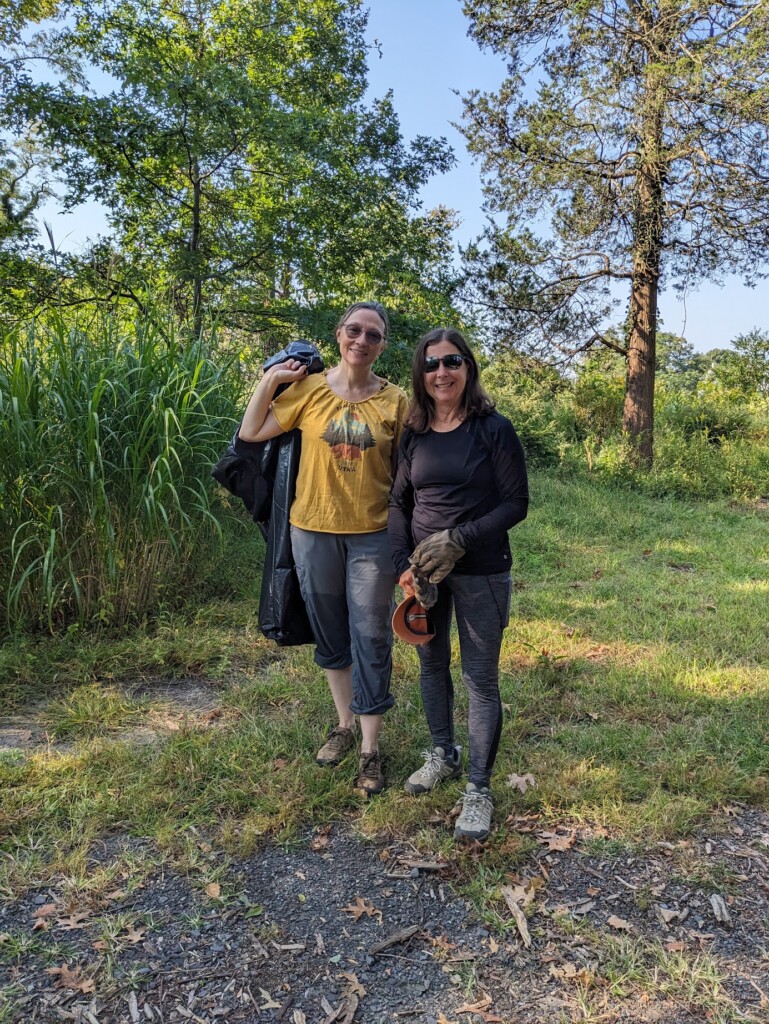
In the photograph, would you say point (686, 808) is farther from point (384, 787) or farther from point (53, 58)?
point (53, 58)

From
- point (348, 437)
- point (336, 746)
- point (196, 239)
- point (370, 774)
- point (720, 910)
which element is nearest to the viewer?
A: point (720, 910)

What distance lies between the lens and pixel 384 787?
2.59 metres

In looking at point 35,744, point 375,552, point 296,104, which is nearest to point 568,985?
point 375,552

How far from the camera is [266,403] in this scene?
8.13ft

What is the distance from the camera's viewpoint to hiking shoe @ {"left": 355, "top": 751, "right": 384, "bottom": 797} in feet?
8.36

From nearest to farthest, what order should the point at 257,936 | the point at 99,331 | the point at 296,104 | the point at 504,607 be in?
the point at 257,936 → the point at 504,607 → the point at 99,331 → the point at 296,104

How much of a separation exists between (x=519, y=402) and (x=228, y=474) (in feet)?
33.1

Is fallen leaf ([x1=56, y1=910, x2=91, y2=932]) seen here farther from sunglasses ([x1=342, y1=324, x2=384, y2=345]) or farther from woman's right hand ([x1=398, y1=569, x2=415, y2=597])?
sunglasses ([x1=342, y1=324, x2=384, y2=345])

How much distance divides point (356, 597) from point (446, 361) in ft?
3.12

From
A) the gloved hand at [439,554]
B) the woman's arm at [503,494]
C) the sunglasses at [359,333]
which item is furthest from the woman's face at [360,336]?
the gloved hand at [439,554]

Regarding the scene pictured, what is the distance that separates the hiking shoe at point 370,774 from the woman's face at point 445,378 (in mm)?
1451

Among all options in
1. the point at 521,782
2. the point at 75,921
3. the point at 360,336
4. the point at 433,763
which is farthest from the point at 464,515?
the point at 75,921

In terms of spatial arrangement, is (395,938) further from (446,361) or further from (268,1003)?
(446,361)

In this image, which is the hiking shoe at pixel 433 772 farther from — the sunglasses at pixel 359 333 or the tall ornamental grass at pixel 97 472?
the tall ornamental grass at pixel 97 472
